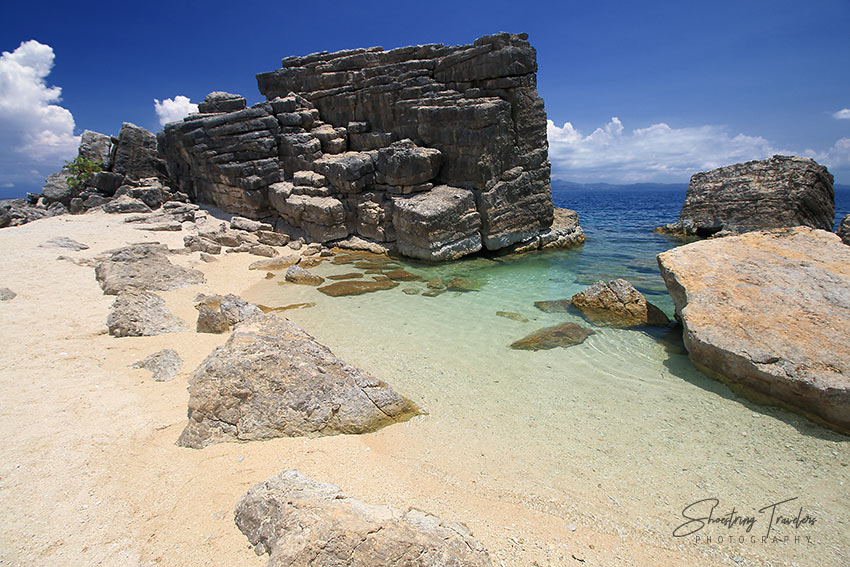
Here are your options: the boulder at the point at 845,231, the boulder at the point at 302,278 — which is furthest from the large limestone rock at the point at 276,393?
the boulder at the point at 845,231

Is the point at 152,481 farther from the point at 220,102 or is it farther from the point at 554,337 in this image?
the point at 220,102

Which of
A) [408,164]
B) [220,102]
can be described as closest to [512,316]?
[408,164]

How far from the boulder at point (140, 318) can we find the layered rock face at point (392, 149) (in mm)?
9932

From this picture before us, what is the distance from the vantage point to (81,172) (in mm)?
23516

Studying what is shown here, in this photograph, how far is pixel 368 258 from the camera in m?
17.0

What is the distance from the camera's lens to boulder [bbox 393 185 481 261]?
52.4 feet

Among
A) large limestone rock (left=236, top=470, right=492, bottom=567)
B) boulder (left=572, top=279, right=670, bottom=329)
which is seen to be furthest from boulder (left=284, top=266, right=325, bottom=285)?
large limestone rock (left=236, top=470, right=492, bottom=567)

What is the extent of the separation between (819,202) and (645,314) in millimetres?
20763

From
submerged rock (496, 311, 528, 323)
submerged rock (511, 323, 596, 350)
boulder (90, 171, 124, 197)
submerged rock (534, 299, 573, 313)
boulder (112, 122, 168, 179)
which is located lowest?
submerged rock (534, 299, 573, 313)

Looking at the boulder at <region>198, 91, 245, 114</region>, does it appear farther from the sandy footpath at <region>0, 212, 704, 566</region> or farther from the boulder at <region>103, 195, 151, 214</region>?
the sandy footpath at <region>0, 212, 704, 566</region>

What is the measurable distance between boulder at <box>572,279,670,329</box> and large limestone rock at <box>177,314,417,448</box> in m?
6.38

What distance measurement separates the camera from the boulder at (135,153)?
2284cm

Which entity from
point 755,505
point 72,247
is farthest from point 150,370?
point 72,247

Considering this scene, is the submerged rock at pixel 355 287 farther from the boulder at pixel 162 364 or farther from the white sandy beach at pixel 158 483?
the white sandy beach at pixel 158 483
